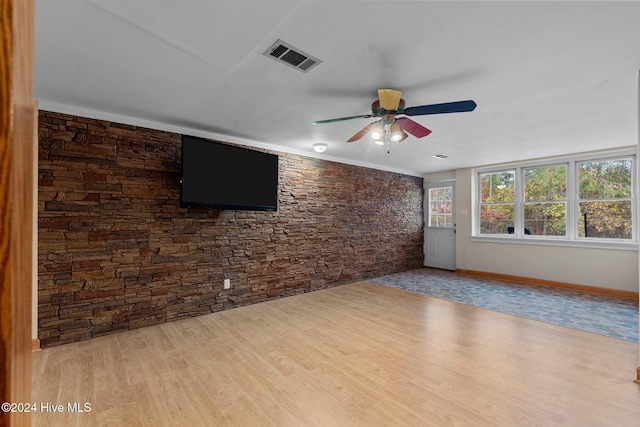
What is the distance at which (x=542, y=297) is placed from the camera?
14.9 feet

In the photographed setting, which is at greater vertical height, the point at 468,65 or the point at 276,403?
the point at 468,65

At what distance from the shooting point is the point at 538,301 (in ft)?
14.2

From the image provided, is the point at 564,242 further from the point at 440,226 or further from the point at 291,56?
the point at 291,56

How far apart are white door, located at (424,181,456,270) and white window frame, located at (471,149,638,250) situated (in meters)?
0.57

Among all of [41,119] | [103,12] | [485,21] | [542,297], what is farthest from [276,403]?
[542,297]

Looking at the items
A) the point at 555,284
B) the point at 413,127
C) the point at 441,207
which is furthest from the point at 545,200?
the point at 413,127

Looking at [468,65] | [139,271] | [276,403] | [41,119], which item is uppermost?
[468,65]

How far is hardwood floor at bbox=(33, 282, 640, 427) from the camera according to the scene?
1.92 m

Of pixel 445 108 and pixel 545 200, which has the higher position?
pixel 445 108

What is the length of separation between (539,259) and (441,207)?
2.24 metres

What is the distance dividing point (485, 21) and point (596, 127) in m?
3.09

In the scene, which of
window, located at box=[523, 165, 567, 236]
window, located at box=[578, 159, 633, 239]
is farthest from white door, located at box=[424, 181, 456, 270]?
window, located at box=[578, 159, 633, 239]

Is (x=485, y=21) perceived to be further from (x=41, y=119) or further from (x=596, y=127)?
(x=41, y=119)

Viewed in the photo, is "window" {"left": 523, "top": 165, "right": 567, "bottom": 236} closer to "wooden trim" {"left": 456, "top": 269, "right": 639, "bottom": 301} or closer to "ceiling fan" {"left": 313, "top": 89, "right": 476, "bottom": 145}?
"wooden trim" {"left": 456, "top": 269, "right": 639, "bottom": 301}
